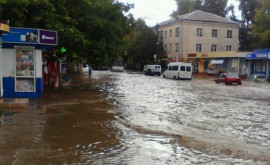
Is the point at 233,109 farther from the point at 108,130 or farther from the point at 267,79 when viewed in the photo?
the point at 267,79

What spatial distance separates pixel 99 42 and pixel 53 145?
14.4 meters

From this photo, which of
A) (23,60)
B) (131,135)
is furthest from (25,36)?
(131,135)

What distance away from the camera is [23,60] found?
55.8 ft

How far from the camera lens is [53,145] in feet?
27.3

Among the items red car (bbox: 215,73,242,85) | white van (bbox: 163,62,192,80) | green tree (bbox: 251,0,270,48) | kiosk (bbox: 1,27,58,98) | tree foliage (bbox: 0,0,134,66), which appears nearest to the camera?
kiosk (bbox: 1,27,58,98)

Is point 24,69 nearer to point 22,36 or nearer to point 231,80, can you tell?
point 22,36

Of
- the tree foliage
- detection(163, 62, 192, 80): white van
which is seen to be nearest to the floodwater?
the tree foliage

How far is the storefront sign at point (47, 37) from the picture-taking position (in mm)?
16719

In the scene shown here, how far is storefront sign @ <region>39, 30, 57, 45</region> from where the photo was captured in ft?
54.9

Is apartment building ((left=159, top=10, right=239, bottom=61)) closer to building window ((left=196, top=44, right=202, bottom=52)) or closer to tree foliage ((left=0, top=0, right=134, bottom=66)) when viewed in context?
building window ((left=196, top=44, right=202, bottom=52))

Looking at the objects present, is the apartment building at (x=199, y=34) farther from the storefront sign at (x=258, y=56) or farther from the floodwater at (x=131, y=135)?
the floodwater at (x=131, y=135)

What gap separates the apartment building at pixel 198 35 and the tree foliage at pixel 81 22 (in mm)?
40096

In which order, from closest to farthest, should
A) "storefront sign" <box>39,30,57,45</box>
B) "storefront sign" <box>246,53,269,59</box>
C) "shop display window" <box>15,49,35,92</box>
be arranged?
"storefront sign" <box>39,30,57,45</box>, "shop display window" <box>15,49,35,92</box>, "storefront sign" <box>246,53,269,59</box>

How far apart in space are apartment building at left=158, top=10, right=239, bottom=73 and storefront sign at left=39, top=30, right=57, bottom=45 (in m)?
47.0
